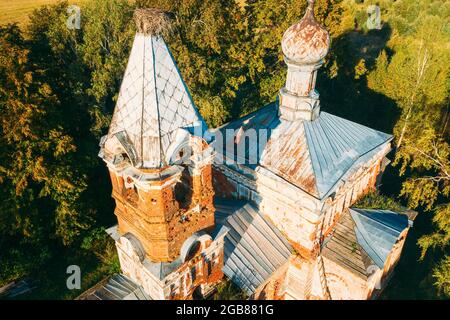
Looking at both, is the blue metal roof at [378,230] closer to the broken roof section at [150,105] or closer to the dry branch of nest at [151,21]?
the broken roof section at [150,105]

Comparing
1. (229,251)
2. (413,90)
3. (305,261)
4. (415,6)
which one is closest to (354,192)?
(305,261)

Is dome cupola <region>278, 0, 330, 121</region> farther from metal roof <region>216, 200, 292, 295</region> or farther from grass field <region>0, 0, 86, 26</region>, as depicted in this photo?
grass field <region>0, 0, 86, 26</region>

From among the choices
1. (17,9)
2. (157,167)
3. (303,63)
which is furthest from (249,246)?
(17,9)

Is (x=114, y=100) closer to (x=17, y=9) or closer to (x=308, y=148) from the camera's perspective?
(x=308, y=148)

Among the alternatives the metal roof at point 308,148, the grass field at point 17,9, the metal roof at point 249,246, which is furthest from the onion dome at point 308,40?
the grass field at point 17,9

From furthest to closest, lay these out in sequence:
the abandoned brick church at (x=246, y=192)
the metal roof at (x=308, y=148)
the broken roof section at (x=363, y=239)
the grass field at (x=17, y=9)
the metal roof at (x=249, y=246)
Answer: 1. the grass field at (x=17, y=9)
2. the broken roof section at (x=363, y=239)
3. the metal roof at (x=308, y=148)
4. the metal roof at (x=249, y=246)
5. the abandoned brick church at (x=246, y=192)
